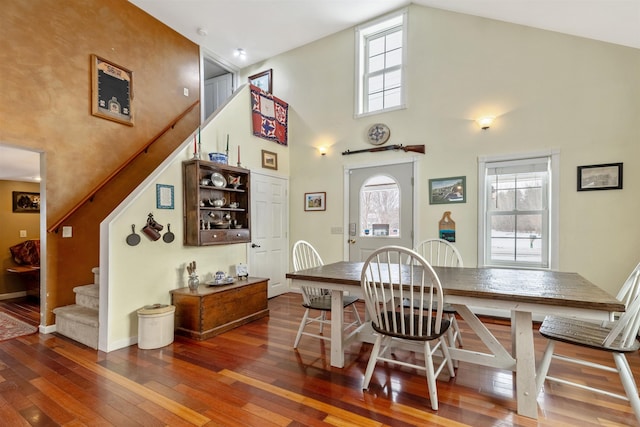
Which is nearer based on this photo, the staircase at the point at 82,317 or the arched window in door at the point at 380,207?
the staircase at the point at 82,317

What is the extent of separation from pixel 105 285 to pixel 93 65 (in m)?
2.80

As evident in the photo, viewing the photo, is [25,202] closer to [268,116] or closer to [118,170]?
[118,170]

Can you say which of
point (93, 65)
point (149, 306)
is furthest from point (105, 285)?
point (93, 65)

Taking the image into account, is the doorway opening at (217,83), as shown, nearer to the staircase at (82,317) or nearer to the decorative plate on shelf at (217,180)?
the decorative plate on shelf at (217,180)

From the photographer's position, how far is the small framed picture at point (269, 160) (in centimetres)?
489

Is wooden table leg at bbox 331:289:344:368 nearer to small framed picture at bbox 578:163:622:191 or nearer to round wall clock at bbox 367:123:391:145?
round wall clock at bbox 367:123:391:145

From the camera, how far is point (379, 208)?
4.63m

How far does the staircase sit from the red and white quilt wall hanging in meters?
2.85

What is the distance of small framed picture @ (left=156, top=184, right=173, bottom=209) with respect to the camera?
10.7 ft

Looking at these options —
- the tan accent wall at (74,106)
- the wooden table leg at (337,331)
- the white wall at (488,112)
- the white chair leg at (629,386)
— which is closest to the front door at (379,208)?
the white wall at (488,112)

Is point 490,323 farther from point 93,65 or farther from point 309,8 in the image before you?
point 93,65

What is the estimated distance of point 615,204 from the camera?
3283 mm

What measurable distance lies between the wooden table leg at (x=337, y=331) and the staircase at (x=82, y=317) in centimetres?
224

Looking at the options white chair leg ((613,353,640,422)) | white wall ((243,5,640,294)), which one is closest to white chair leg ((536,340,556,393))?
white chair leg ((613,353,640,422))
